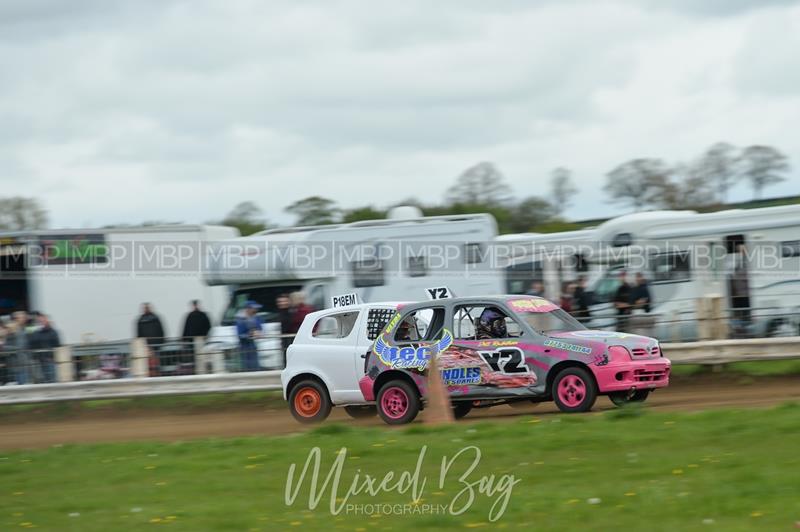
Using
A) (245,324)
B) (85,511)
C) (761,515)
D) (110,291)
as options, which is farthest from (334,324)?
(110,291)

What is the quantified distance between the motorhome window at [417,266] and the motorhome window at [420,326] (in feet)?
25.1

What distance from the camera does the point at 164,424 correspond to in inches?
725

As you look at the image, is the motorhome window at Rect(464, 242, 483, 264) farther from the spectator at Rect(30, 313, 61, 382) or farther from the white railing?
the spectator at Rect(30, 313, 61, 382)

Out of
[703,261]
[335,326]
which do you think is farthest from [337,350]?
[703,261]

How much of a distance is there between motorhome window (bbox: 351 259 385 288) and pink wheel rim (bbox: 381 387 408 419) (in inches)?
315

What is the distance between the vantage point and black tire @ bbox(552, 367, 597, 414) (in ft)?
44.5

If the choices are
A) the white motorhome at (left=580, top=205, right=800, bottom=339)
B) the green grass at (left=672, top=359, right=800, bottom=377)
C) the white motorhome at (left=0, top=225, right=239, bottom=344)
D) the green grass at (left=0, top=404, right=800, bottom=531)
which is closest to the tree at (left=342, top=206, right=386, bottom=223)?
the white motorhome at (left=0, top=225, right=239, bottom=344)

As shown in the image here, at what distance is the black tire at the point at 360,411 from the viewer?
1626 cm

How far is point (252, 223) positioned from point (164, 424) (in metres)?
35.1

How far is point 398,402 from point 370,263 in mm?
8318

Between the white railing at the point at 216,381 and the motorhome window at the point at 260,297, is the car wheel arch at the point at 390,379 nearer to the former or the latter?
the white railing at the point at 216,381

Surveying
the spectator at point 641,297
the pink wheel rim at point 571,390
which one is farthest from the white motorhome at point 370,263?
the pink wheel rim at point 571,390

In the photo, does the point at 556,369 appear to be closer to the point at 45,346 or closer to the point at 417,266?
the point at 417,266

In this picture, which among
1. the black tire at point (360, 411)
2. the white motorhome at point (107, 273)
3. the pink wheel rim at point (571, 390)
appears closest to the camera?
the pink wheel rim at point (571, 390)
